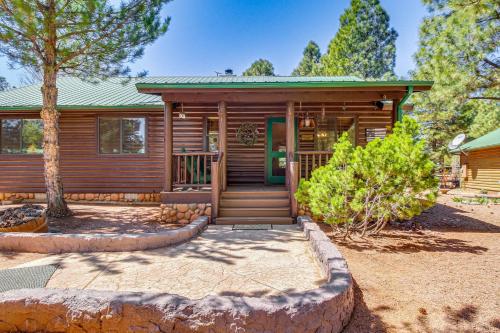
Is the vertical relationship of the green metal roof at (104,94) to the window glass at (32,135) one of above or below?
above

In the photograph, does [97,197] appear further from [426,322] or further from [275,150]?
[426,322]

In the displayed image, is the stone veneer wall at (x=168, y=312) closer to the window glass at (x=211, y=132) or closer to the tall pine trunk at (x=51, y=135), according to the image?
the tall pine trunk at (x=51, y=135)

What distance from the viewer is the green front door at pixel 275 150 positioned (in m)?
8.76

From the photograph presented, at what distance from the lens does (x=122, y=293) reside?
2.28 meters

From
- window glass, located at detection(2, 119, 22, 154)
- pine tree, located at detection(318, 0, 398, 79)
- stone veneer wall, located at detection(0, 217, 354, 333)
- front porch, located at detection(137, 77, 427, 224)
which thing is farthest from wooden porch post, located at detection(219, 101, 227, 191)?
pine tree, located at detection(318, 0, 398, 79)

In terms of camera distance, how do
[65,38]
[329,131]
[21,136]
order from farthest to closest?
Answer: [21,136]
[329,131]
[65,38]

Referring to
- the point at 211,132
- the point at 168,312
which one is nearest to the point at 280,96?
the point at 211,132

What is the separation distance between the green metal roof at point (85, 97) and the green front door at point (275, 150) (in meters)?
3.71

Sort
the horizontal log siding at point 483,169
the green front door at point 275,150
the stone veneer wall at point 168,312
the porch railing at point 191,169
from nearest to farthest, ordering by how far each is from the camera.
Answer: the stone veneer wall at point 168,312
the porch railing at point 191,169
the green front door at point 275,150
the horizontal log siding at point 483,169

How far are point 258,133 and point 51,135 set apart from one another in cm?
570

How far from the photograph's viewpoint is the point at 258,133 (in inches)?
353

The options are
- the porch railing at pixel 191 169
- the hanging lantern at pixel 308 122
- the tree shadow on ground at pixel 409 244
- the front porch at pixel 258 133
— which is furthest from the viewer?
the hanging lantern at pixel 308 122

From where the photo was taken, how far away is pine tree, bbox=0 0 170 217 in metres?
5.83

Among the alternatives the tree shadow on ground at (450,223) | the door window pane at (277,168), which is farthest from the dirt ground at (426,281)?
the door window pane at (277,168)
